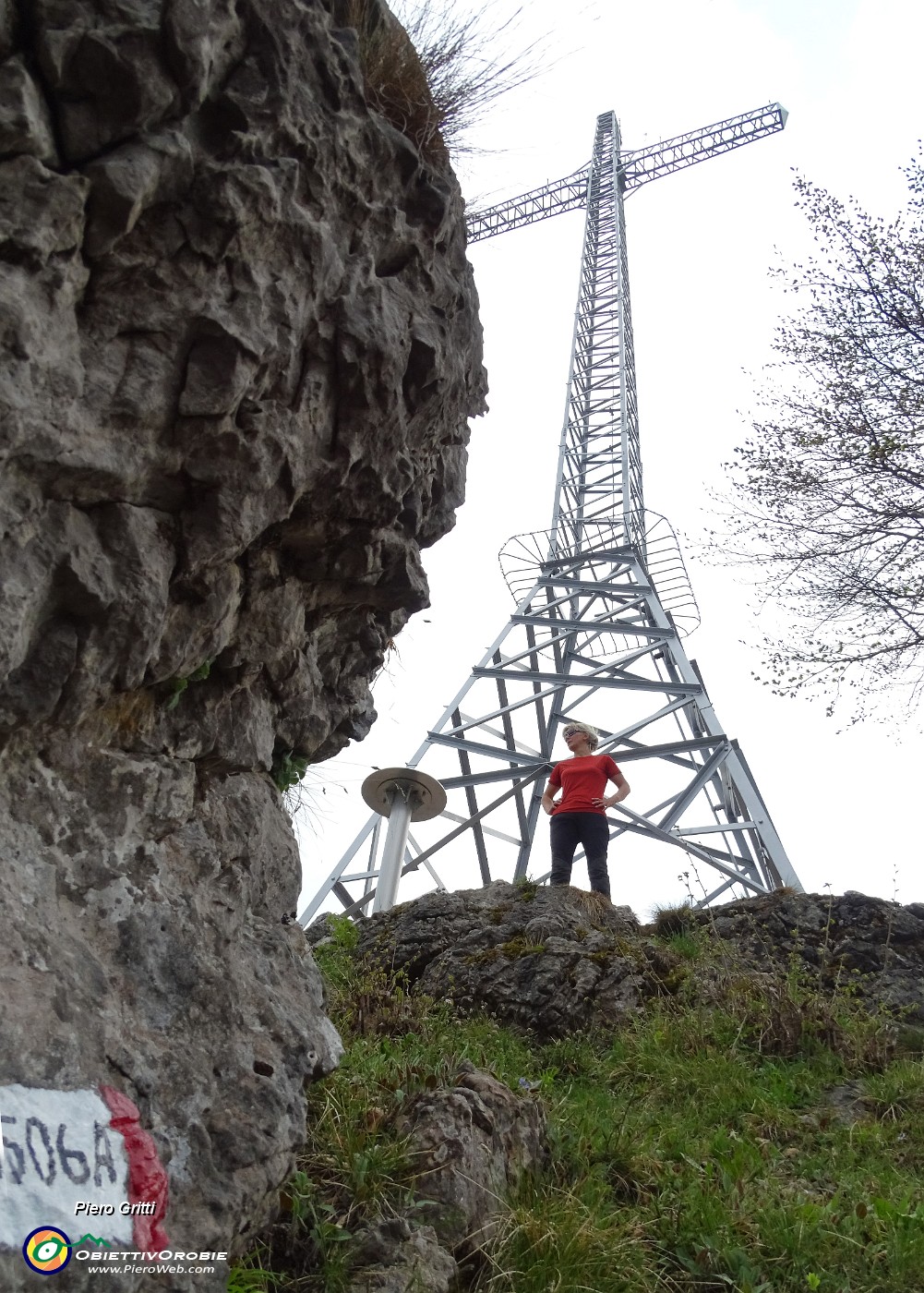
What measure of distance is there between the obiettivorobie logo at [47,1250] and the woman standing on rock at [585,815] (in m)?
5.39

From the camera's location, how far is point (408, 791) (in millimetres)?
7781

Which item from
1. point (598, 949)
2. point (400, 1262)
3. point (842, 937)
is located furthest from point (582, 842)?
point (400, 1262)

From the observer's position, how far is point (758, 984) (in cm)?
562

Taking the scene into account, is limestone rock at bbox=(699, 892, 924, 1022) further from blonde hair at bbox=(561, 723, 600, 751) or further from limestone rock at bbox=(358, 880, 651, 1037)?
Answer: blonde hair at bbox=(561, 723, 600, 751)

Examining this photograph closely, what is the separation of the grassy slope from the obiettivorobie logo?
1.97ft

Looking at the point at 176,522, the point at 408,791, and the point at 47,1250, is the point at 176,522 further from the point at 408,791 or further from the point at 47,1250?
the point at 408,791

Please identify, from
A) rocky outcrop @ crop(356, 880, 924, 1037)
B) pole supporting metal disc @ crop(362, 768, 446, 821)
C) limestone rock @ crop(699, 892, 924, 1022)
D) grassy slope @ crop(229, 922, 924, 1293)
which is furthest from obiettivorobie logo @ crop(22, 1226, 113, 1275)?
pole supporting metal disc @ crop(362, 768, 446, 821)

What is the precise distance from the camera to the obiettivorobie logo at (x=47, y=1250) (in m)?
2.06

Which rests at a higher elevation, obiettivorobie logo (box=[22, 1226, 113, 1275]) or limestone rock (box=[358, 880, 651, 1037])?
limestone rock (box=[358, 880, 651, 1037])

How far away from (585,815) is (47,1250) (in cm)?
547

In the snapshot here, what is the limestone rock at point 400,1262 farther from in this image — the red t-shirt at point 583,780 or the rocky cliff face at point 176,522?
the red t-shirt at point 583,780

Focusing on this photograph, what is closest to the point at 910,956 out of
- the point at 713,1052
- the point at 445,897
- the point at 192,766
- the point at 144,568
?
the point at 713,1052

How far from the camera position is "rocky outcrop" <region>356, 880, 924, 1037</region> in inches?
228

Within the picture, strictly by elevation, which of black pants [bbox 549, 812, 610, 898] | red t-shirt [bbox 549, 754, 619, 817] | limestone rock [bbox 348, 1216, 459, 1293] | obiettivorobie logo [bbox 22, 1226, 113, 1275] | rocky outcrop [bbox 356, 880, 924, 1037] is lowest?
limestone rock [bbox 348, 1216, 459, 1293]
